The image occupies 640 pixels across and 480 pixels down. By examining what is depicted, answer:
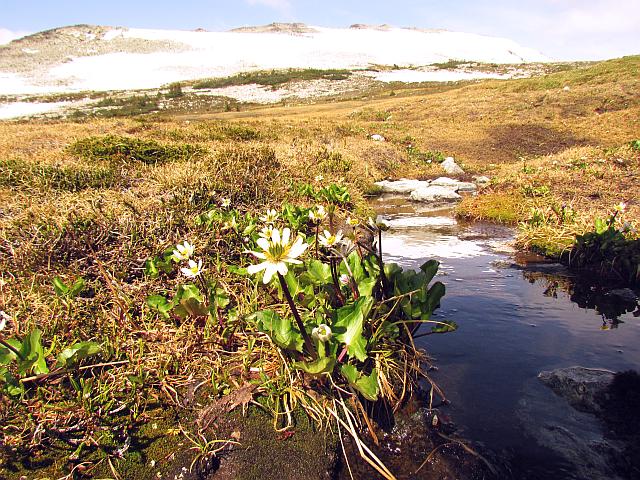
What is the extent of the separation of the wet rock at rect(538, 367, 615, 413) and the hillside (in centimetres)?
8853

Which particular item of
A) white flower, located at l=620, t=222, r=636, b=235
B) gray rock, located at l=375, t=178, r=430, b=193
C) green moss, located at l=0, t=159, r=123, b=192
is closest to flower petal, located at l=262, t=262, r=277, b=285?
green moss, located at l=0, t=159, r=123, b=192

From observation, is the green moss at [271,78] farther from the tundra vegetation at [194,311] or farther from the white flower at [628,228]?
the white flower at [628,228]

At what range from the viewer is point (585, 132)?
61.5 ft

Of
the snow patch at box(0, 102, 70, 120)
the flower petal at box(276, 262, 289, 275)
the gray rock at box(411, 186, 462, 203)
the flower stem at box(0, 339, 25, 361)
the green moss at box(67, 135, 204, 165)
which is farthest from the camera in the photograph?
the snow patch at box(0, 102, 70, 120)

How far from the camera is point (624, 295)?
462 centimetres

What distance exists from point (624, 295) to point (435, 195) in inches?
275

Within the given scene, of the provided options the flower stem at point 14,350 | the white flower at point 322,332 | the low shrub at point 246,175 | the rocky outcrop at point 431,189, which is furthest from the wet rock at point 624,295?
the rocky outcrop at point 431,189

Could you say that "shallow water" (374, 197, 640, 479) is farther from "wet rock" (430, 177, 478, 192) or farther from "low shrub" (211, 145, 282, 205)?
"wet rock" (430, 177, 478, 192)

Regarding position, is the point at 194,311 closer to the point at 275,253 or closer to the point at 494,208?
Answer: the point at 275,253

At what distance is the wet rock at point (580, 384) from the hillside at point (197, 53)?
88534mm

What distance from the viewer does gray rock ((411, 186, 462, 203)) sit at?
1120 centimetres

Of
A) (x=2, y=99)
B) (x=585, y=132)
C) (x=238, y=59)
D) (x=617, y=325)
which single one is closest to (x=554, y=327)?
(x=617, y=325)

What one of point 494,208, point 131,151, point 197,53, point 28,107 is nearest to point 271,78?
point 28,107

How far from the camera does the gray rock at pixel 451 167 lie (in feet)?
49.3
